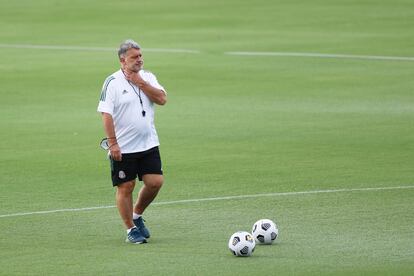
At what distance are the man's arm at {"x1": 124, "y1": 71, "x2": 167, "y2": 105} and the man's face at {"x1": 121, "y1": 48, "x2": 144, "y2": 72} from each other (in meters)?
0.08

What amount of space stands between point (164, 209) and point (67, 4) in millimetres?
31975

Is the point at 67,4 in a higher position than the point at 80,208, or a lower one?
higher

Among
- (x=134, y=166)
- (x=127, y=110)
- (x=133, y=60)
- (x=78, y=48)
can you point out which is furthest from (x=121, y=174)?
(x=78, y=48)

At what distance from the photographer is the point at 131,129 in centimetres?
1365

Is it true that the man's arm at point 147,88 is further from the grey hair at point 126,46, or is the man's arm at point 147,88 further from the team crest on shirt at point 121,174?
the team crest on shirt at point 121,174

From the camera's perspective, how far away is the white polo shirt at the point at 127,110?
44.5ft

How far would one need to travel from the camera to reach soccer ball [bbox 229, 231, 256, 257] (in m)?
12.7

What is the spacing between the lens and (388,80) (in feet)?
93.7

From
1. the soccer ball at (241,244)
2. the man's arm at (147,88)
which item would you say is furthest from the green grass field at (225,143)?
the man's arm at (147,88)

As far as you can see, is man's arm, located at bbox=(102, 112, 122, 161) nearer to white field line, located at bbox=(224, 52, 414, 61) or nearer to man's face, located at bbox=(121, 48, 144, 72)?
man's face, located at bbox=(121, 48, 144, 72)

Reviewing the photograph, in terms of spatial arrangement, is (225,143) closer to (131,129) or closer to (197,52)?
(131,129)

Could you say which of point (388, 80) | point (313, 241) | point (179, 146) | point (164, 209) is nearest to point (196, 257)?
point (313, 241)

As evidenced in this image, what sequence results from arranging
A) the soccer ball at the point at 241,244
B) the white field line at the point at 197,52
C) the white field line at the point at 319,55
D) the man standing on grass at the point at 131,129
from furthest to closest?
the white field line at the point at 197,52, the white field line at the point at 319,55, the man standing on grass at the point at 131,129, the soccer ball at the point at 241,244

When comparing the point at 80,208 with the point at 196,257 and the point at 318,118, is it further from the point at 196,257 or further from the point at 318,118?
the point at 318,118
